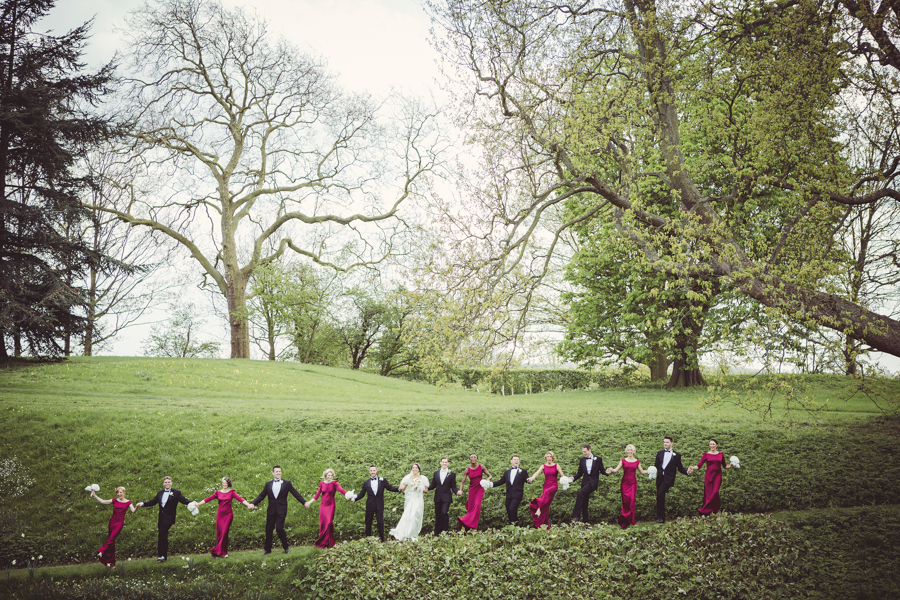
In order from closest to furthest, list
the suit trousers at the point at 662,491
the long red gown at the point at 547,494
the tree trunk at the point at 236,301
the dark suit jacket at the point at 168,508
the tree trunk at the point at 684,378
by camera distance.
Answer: the dark suit jacket at the point at 168,508 < the long red gown at the point at 547,494 < the suit trousers at the point at 662,491 < the tree trunk at the point at 684,378 < the tree trunk at the point at 236,301

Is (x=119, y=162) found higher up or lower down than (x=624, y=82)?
higher up

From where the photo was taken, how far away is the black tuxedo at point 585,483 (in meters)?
11.5

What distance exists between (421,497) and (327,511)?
1.91 m

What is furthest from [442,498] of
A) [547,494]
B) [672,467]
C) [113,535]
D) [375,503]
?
[113,535]

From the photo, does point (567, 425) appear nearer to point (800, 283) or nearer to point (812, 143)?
point (800, 283)

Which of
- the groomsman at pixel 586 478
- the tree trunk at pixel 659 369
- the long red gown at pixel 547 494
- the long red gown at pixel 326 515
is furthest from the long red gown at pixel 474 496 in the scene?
the tree trunk at pixel 659 369

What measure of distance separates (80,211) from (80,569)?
20.2m

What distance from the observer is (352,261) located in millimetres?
37844

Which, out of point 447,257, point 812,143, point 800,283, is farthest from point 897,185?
point 447,257

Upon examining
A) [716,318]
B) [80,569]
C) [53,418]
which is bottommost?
[80,569]

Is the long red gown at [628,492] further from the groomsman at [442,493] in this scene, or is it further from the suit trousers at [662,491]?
the groomsman at [442,493]

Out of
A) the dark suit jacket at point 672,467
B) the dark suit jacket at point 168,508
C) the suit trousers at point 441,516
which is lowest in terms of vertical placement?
the suit trousers at point 441,516

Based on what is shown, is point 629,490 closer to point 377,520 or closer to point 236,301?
point 377,520

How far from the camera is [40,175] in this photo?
25.2 meters
